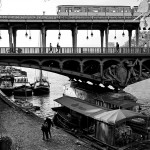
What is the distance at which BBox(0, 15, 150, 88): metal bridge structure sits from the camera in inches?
1430

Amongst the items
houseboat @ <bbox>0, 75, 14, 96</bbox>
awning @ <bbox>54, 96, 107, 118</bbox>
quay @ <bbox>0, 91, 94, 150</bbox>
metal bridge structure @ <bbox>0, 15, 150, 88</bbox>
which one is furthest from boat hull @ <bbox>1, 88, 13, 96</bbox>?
awning @ <bbox>54, 96, 107, 118</bbox>

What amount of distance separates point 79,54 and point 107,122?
54.0 feet

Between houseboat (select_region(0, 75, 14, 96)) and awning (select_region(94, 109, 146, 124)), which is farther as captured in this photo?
houseboat (select_region(0, 75, 14, 96))

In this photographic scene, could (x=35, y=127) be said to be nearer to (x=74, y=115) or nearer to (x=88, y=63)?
(x=74, y=115)

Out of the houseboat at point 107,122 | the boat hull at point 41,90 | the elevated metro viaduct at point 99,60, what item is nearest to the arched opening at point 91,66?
the elevated metro viaduct at point 99,60

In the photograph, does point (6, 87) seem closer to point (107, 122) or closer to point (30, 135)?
point (30, 135)

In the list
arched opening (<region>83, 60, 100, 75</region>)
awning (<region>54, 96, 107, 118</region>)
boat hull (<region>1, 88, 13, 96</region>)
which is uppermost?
arched opening (<region>83, 60, 100, 75</region>)

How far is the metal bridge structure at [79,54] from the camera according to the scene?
119ft

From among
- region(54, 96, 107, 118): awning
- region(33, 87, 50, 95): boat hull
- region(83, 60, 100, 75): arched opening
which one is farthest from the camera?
region(33, 87, 50, 95): boat hull

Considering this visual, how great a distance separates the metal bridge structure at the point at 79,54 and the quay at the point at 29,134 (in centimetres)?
766

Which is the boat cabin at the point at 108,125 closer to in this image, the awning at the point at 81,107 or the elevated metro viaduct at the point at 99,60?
the awning at the point at 81,107

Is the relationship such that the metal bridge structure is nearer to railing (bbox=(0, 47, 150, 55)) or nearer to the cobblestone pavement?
railing (bbox=(0, 47, 150, 55))

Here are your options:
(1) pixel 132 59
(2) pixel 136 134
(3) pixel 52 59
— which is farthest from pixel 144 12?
(1) pixel 132 59

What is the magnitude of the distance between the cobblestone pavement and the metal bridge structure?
7.88 m
